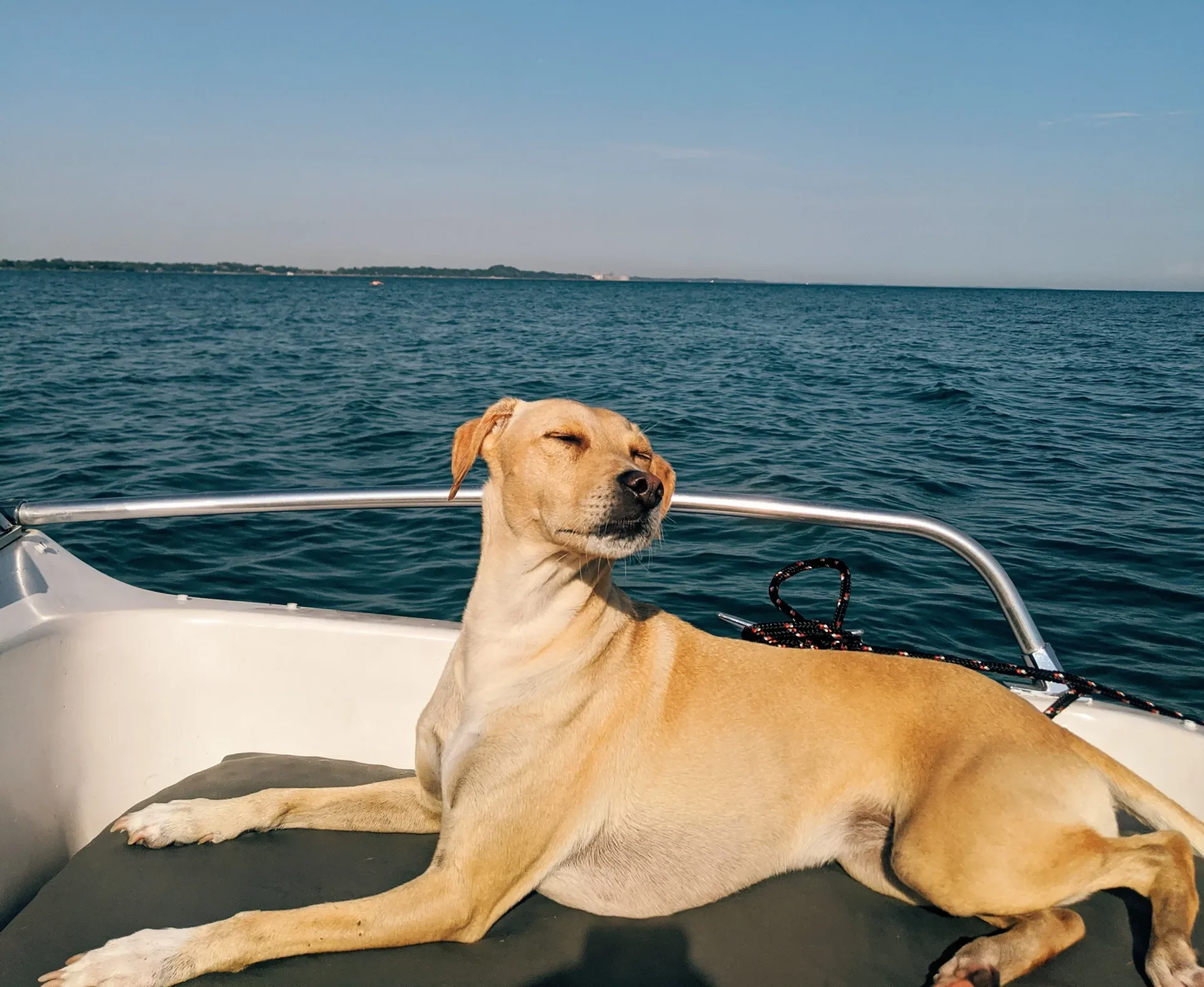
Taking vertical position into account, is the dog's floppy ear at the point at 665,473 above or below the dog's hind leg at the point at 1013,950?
above

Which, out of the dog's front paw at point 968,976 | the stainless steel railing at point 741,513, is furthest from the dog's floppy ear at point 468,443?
the dog's front paw at point 968,976

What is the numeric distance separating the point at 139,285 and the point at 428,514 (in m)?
95.7

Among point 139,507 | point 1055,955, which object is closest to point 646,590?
point 139,507

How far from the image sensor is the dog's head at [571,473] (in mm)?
2725

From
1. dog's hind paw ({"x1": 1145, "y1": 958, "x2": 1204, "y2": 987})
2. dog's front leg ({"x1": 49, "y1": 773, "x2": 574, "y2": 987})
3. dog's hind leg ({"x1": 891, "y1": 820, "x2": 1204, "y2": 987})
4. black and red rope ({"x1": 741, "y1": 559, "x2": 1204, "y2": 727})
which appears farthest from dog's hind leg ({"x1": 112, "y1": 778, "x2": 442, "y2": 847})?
dog's hind paw ({"x1": 1145, "y1": 958, "x2": 1204, "y2": 987})

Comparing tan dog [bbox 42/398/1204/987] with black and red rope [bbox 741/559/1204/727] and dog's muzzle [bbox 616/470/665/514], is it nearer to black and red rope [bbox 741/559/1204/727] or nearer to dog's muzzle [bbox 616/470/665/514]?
dog's muzzle [bbox 616/470/665/514]

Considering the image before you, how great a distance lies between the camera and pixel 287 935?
7.89 feet

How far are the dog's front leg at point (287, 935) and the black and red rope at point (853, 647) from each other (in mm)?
1481

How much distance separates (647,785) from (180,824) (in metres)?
1.56

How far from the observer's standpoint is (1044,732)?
273 centimetres

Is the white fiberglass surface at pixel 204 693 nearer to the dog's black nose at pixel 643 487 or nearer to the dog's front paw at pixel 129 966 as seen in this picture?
A: the dog's front paw at pixel 129 966

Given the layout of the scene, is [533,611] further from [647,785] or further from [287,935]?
[287,935]

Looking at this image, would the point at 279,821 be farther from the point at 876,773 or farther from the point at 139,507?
the point at 876,773

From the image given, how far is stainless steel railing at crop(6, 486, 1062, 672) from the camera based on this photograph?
358 centimetres
